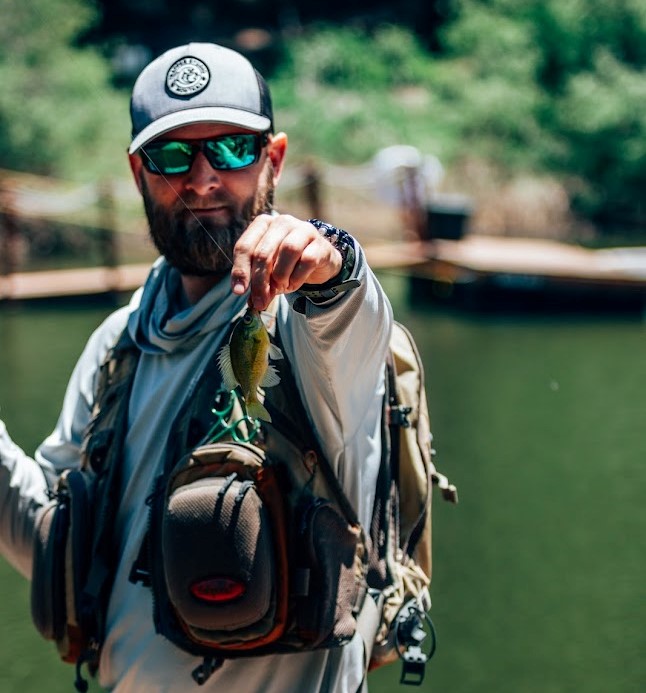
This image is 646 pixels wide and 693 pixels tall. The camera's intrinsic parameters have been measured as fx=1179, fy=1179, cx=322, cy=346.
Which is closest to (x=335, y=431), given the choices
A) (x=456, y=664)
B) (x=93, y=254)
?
(x=456, y=664)

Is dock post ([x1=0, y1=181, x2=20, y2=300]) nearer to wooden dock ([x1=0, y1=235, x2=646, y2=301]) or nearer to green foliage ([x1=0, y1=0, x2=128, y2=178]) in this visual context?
wooden dock ([x1=0, y1=235, x2=646, y2=301])

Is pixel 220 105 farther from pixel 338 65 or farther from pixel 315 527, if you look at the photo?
pixel 338 65

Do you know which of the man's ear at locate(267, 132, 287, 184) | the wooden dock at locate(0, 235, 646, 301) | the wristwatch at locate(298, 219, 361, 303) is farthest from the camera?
the wooden dock at locate(0, 235, 646, 301)

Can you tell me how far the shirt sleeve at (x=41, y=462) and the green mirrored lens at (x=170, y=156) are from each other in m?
0.33

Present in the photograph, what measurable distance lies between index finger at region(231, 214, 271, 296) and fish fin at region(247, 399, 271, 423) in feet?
1.03

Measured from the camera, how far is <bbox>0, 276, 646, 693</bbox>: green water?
210 inches

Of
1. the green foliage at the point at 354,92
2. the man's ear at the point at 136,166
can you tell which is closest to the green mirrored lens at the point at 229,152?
the man's ear at the point at 136,166

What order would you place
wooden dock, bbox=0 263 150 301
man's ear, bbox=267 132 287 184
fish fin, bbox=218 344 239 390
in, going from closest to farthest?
fish fin, bbox=218 344 239 390 < man's ear, bbox=267 132 287 184 < wooden dock, bbox=0 263 150 301

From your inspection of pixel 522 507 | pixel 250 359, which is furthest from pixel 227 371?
pixel 522 507

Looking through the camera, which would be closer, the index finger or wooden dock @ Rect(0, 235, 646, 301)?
the index finger

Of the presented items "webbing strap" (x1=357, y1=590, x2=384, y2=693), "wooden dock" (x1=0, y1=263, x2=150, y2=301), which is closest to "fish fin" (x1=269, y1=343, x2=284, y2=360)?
"webbing strap" (x1=357, y1=590, x2=384, y2=693)

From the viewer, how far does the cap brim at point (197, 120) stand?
193 cm

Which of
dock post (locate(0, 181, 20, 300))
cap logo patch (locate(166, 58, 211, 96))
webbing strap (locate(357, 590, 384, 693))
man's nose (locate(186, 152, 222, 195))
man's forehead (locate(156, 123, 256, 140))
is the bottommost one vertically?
dock post (locate(0, 181, 20, 300))

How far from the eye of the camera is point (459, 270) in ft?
41.8
